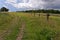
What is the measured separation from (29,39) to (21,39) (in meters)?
0.67

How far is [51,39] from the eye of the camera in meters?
16.2

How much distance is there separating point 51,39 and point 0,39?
4.24 meters

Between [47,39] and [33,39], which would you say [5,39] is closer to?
[33,39]

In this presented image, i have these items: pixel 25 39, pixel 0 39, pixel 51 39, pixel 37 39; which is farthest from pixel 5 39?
pixel 51 39

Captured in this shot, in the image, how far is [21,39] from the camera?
17.6 m

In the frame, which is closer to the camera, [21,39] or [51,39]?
[51,39]

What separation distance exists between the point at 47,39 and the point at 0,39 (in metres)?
3.88

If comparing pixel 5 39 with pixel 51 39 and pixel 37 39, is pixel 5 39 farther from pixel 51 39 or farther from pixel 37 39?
pixel 51 39

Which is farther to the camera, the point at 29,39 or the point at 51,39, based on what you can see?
the point at 29,39

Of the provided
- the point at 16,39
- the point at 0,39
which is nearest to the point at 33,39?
the point at 16,39

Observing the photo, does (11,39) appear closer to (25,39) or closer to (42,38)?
(25,39)

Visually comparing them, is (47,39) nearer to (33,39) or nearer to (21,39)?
(33,39)

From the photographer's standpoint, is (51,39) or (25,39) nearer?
(51,39)

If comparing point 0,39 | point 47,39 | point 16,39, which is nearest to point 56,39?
point 47,39
